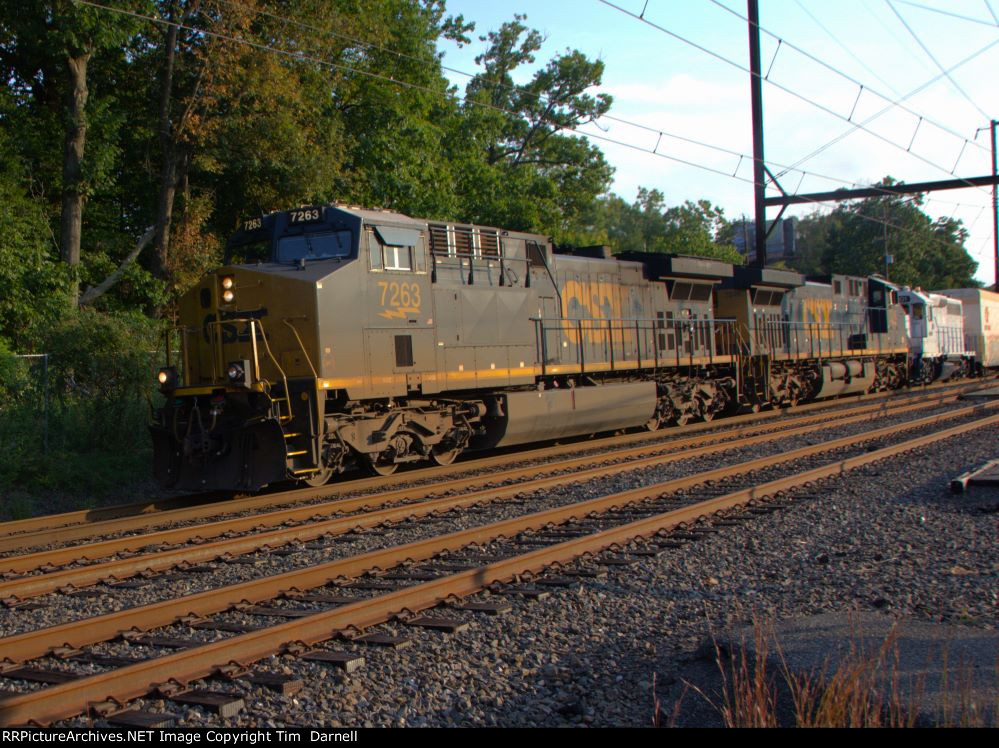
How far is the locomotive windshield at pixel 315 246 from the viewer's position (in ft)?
34.4

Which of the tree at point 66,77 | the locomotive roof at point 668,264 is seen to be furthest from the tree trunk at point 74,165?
the locomotive roof at point 668,264

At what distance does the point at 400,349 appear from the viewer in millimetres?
10984

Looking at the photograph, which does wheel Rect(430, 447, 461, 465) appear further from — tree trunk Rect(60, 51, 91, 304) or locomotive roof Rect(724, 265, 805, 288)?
tree trunk Rect(60, 51, 91, 304)

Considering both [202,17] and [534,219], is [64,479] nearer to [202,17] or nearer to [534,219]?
[202,17]

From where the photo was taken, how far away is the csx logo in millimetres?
10211

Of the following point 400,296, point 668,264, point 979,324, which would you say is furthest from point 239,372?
point 979,324

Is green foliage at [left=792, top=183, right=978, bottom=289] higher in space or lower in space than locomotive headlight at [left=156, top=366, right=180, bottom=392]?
higher

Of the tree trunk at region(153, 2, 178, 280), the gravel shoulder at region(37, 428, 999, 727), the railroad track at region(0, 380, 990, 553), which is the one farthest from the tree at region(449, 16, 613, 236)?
the gravel shoulder at region(37, 428, 999, 727)

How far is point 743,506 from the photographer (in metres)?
8.70

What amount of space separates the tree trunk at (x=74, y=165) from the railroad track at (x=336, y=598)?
49.9 feet

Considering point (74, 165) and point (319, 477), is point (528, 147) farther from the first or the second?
point (319, 477)

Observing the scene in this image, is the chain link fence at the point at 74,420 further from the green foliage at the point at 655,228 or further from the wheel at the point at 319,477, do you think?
the green foliage at the point at 655,228

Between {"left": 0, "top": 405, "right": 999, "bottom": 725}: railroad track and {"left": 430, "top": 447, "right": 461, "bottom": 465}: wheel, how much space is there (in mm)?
3693

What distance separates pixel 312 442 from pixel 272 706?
19.6 ft
